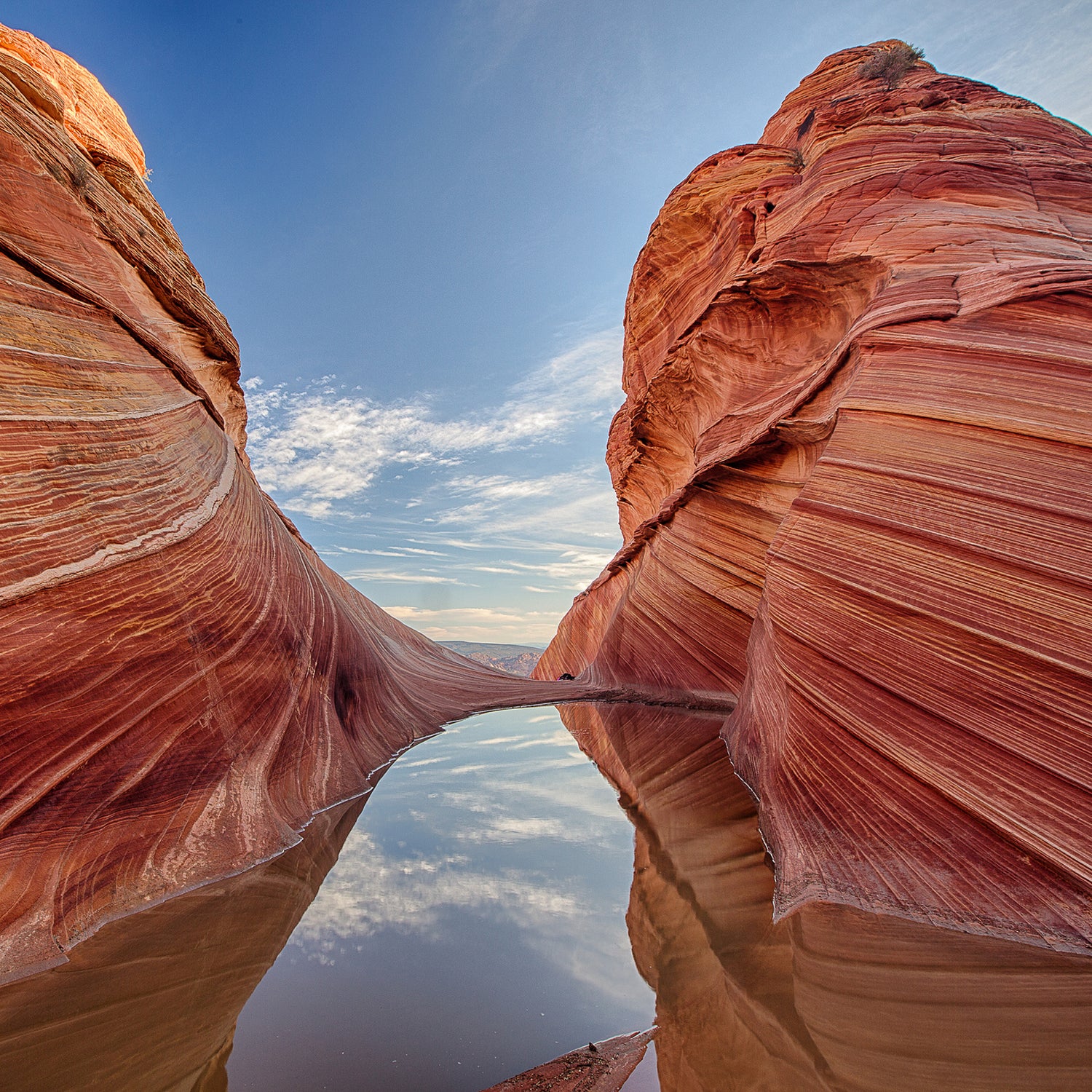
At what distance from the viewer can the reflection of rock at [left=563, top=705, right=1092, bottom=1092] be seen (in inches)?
49.9

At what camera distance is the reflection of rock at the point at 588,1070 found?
1.27 meters

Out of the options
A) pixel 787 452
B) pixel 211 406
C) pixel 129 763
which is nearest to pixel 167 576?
pixel 129 763

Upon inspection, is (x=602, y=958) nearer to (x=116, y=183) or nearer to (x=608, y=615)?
(x=116, y=183)

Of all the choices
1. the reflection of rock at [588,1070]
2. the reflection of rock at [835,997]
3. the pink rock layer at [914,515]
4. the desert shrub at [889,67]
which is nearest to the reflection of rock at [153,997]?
the reflection of rock at [588,1070]

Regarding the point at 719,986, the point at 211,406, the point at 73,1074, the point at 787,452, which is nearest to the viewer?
the point at 73,1074

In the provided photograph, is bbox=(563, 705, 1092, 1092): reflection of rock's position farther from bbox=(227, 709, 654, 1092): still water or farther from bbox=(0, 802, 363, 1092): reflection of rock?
bbox=(0, 802, 363, 1092): reflection of rock

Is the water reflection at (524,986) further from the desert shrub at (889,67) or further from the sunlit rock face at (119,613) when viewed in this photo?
the desert shrub at (889,67)

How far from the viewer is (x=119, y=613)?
2562 mm

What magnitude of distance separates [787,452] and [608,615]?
5501 millimetres

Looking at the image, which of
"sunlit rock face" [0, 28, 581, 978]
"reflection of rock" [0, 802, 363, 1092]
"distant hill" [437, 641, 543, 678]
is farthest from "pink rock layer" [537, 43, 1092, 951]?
"distant hill" [437, 641, 543, 678]

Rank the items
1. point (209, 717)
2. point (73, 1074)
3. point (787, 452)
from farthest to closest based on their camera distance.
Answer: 1. point (787, 452)
2. point (209, 717)
3. point (73, 1074)

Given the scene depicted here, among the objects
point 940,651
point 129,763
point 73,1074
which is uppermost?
point 940,651

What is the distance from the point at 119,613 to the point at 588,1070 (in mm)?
2509

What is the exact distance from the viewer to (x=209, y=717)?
2889 millimetres
